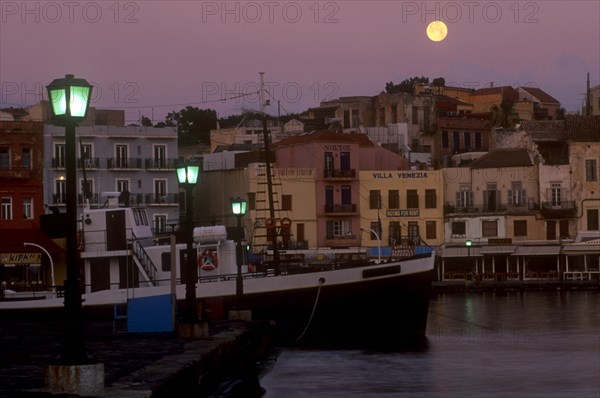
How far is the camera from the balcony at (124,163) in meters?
81.1

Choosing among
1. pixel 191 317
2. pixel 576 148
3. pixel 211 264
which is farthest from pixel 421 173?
pixel 191 317

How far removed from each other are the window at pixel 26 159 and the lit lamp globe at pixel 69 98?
61.8 m

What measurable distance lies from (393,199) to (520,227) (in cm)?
926

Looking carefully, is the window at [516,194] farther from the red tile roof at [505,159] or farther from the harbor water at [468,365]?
the harbor water at [468,365]

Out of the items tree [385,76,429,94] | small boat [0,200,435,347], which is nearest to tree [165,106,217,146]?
tree [385,76,429,94]

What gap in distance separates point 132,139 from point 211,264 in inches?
1560

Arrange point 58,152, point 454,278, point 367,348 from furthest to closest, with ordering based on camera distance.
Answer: point 454,278 → point 58,152 → point 367,348

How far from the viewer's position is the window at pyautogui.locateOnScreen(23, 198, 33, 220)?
7356 cm

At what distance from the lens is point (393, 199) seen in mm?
92875

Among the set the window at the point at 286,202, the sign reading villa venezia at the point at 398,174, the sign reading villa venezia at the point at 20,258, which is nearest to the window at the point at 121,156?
the window at the point at 286,202

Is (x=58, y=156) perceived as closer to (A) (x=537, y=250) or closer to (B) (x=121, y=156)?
(B) (x=121, y=156)

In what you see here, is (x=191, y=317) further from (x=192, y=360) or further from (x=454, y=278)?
(x=454, y=278)

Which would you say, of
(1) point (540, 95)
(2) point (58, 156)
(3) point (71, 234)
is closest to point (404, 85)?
(1) point (540, 95)

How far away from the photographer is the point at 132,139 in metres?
81.6
